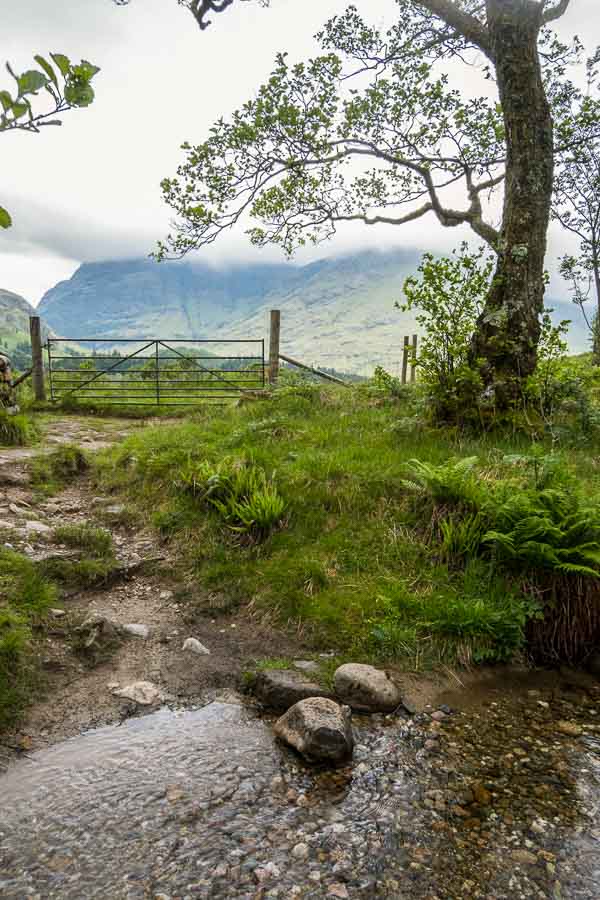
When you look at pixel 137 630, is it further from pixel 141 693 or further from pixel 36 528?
pixel 36 528

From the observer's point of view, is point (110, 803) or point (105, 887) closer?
point (105, 887)

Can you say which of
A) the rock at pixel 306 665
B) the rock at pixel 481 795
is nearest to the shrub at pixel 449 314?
the rock at pixel 306 665

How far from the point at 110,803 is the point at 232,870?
3.05 ft

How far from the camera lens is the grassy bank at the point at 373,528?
5027mm

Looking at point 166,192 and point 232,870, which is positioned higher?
point 166,192

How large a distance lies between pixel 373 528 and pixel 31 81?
548 centimetres

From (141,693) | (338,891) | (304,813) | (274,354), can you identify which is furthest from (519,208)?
(338,891)

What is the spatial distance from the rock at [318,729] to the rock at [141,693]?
3.60 feet

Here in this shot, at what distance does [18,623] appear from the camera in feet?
15.4

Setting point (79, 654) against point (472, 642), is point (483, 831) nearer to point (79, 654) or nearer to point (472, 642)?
point (472, 642)

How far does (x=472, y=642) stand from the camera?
488cm

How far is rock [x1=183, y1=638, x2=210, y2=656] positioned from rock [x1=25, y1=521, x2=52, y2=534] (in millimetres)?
2688

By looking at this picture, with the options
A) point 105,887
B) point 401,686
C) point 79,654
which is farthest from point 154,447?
point 105,887

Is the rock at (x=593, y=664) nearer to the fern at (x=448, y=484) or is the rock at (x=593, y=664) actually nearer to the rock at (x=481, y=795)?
the fern at (x=448, y=484)
